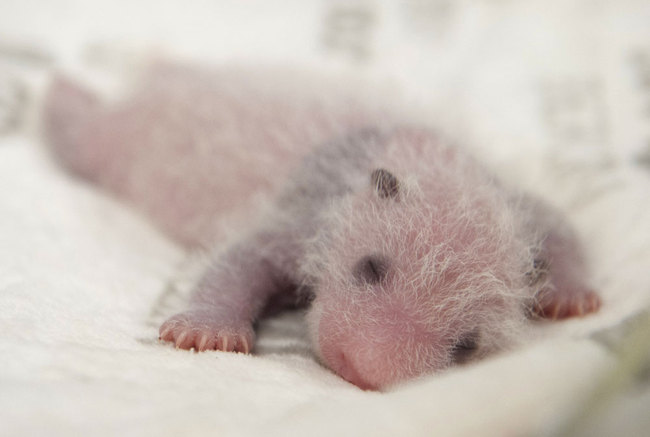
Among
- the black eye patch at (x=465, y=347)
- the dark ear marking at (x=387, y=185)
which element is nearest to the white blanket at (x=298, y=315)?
the black eye patch at (x=465, y=347)

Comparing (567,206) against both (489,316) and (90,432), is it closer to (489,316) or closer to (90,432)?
(489,316)

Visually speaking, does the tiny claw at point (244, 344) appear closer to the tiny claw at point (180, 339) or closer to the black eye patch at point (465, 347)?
the tiny claw at point (180, 339)

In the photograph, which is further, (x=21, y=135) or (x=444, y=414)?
(x=21, y=135)

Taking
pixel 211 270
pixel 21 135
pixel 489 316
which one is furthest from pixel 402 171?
pixel 21 135

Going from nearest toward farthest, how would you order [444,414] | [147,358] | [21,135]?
[444,414]
[147,358]
[21,135]

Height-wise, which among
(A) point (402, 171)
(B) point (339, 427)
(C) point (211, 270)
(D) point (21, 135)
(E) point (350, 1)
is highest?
(E) point (350, 1)

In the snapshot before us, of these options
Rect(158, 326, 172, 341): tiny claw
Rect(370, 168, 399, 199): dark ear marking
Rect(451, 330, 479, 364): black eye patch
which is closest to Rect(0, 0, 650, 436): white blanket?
Rect(158, 326, 172, 341): tiny claw
